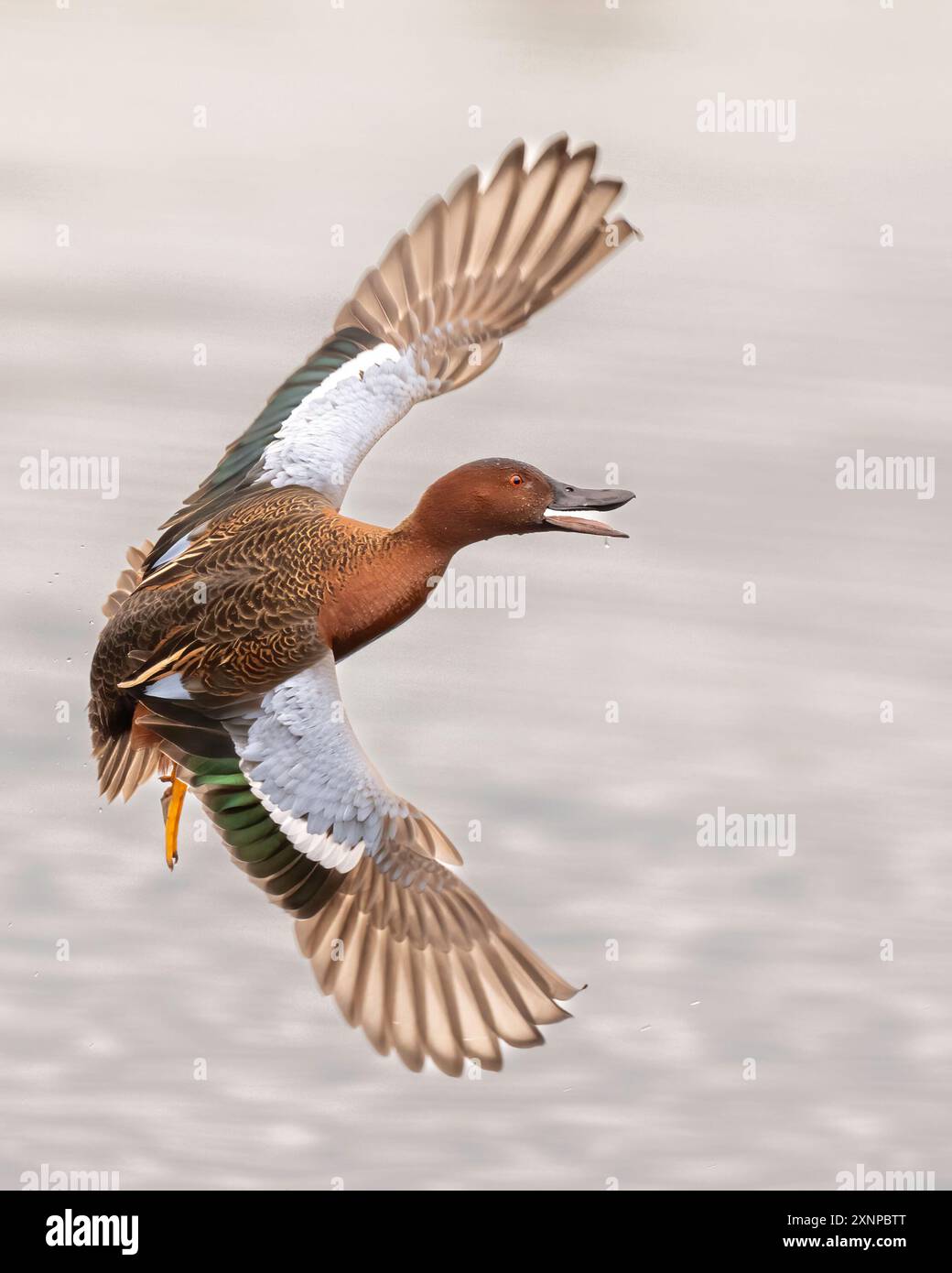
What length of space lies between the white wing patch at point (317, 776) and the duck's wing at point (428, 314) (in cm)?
86

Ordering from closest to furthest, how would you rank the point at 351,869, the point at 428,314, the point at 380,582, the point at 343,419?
the point at 351,869
the point at 380,582
the point at 343,419
the point at 428,314

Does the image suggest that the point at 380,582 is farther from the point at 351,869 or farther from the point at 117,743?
the point at 117,743

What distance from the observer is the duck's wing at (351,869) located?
609 centimetres

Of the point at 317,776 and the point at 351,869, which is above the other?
the point at 317,776

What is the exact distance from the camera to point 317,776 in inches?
242

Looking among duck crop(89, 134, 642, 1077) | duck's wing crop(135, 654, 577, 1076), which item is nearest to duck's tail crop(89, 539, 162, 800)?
duck crop(89, 134, 642, 1077)

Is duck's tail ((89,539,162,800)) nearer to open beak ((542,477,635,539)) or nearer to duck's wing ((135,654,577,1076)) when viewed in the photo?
duck's wing ((135,654,577,1076))

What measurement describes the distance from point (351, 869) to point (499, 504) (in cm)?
115

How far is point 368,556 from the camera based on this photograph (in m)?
6.38

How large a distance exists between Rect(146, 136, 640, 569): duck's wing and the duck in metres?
0.01

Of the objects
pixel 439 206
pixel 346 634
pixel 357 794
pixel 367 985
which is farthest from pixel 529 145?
pixel 367 985

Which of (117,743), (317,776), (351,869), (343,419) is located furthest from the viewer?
(343,419)

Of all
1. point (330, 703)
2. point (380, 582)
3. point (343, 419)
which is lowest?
point (330, 703)

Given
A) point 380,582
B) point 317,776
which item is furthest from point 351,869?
point 380,582
